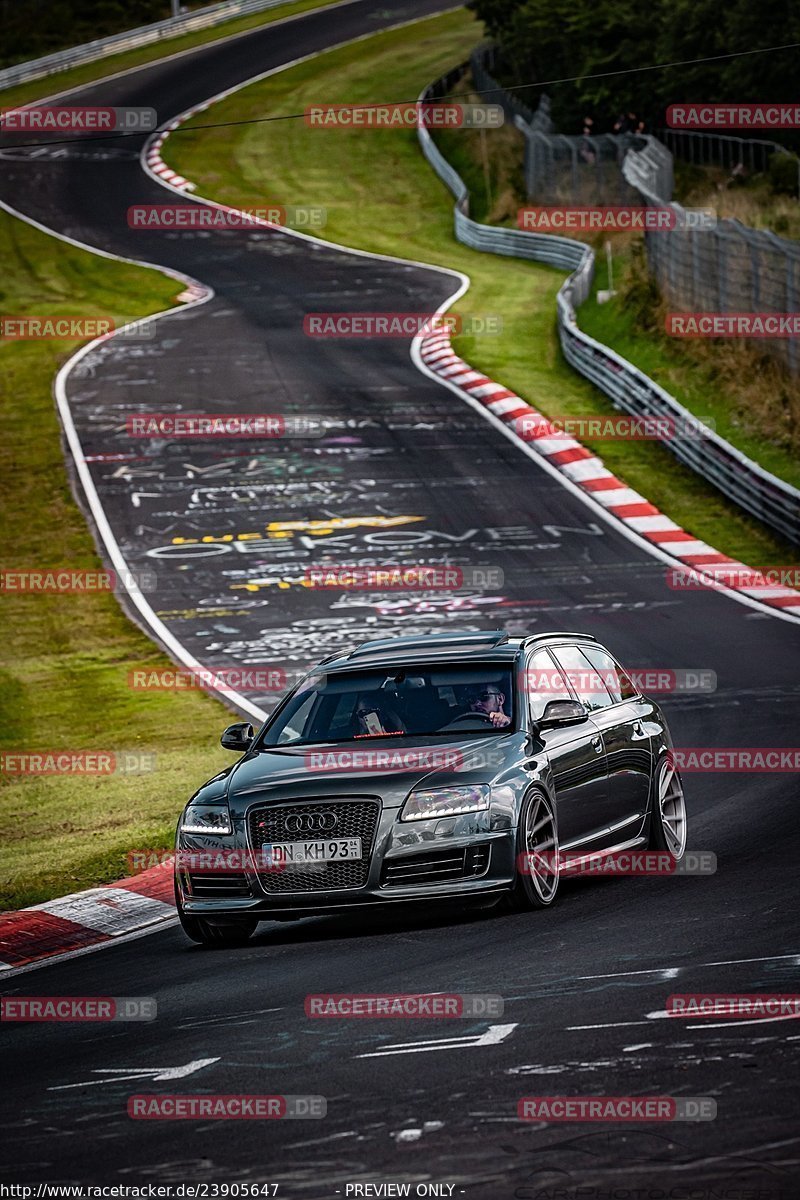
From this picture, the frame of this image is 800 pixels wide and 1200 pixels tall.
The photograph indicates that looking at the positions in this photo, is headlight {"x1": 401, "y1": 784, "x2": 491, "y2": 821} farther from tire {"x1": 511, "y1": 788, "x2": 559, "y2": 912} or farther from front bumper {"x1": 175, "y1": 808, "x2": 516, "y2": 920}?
tire {"x1": 511, "y1": 788, "x2": 559, "y2": 912}

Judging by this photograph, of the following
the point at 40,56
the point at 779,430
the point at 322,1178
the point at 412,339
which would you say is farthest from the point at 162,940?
the point at 40,56

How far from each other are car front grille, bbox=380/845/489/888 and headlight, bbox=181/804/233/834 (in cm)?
98

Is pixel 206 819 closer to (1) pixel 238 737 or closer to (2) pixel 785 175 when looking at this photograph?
(1) pixel 238 737

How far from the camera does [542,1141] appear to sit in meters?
6.44

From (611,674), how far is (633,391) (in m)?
20.3

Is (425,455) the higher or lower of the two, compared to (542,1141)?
lower

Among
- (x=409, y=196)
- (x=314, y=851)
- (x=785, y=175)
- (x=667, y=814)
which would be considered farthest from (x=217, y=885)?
(x=409, y=196)

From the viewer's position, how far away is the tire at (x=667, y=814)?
1216cm

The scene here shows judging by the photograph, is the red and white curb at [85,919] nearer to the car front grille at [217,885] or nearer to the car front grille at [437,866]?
the car front grille at [217,885]

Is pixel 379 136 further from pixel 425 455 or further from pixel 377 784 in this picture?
pixel 377 784

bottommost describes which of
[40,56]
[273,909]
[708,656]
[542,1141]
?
[708,656]

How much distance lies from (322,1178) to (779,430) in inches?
963

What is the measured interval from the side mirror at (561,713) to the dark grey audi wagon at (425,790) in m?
0.01

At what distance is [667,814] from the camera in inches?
484
